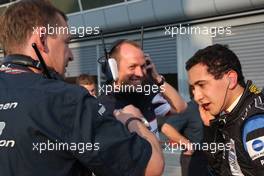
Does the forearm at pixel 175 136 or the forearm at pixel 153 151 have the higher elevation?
the forearm at pixel 175 136

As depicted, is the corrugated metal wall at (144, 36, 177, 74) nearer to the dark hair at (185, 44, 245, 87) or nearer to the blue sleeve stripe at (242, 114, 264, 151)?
the dark hair at (185, 44, 245, 87)

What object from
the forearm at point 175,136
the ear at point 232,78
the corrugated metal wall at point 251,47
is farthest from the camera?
the corrugated metal wall at point 251,47

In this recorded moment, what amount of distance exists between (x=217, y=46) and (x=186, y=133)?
239 centimetres

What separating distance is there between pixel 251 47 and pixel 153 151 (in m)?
8.90

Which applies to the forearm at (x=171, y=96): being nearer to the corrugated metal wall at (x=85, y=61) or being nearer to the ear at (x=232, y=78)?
the ear at (x=232, y=78)

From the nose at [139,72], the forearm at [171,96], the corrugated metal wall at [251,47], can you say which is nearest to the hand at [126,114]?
the nose at [139,72]

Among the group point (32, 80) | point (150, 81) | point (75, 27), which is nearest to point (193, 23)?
point (75, 27)

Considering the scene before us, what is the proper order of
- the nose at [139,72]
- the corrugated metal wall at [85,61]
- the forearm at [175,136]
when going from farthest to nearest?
the corrugated metal wall at [85,61] < the forearm at [175,136] < the nose at [139,72]

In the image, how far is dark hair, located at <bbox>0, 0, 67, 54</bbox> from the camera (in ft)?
6.08

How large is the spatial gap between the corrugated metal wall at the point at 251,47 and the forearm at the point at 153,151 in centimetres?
859

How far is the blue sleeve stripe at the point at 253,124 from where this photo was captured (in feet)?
7.23

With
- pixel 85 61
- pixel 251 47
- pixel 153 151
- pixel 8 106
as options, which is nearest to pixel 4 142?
pixel 8 106

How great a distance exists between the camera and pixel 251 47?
401 inches

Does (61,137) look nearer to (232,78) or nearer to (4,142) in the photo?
(4,142)
